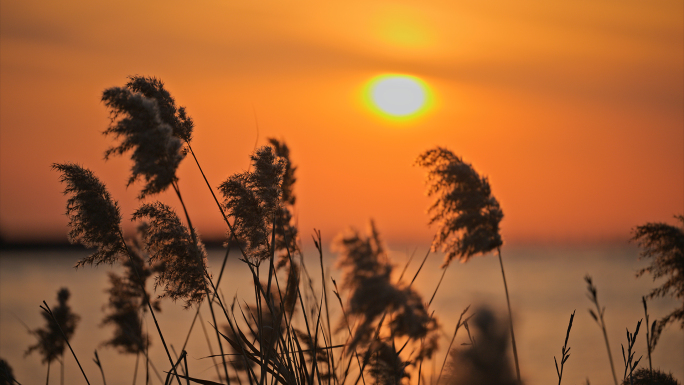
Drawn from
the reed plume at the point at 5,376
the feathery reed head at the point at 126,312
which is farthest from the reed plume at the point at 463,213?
the feathery reed head at the point at 126,312

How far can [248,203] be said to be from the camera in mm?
2332

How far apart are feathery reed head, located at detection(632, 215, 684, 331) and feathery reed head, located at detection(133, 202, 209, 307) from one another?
2.20m

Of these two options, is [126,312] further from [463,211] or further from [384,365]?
[463,211]

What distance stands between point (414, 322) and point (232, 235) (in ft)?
3.54

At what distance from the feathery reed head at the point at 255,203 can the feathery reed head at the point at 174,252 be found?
195 millimetres

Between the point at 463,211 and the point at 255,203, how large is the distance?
3.26 ft

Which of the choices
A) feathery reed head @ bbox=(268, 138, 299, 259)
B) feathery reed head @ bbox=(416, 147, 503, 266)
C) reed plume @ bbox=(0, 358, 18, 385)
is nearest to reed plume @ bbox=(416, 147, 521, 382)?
feathery reed head @ bbox=(416, 147, 503, 266)

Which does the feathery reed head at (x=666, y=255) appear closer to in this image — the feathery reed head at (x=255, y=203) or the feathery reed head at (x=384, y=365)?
the feathery reed head at (x=384, y=365)

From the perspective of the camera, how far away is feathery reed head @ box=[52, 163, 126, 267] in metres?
2.31

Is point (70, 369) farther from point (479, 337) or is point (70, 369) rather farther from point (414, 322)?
point (414, 322)

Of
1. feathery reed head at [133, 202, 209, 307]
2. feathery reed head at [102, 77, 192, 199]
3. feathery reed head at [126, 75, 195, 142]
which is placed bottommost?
feathery reed head at [133, 202, 209, 307]

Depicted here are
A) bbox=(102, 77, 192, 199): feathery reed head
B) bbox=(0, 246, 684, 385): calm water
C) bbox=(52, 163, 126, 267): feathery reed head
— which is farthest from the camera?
bbox=(0, 246, 684, 385): calm water

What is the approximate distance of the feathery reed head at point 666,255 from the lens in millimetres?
2787

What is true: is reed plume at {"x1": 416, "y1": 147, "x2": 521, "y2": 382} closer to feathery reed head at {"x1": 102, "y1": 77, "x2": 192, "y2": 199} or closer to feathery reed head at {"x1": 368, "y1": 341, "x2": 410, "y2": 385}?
feathery reed head at {"x1": 368, "y1": 341, "x2": 410, "y2": 385}
